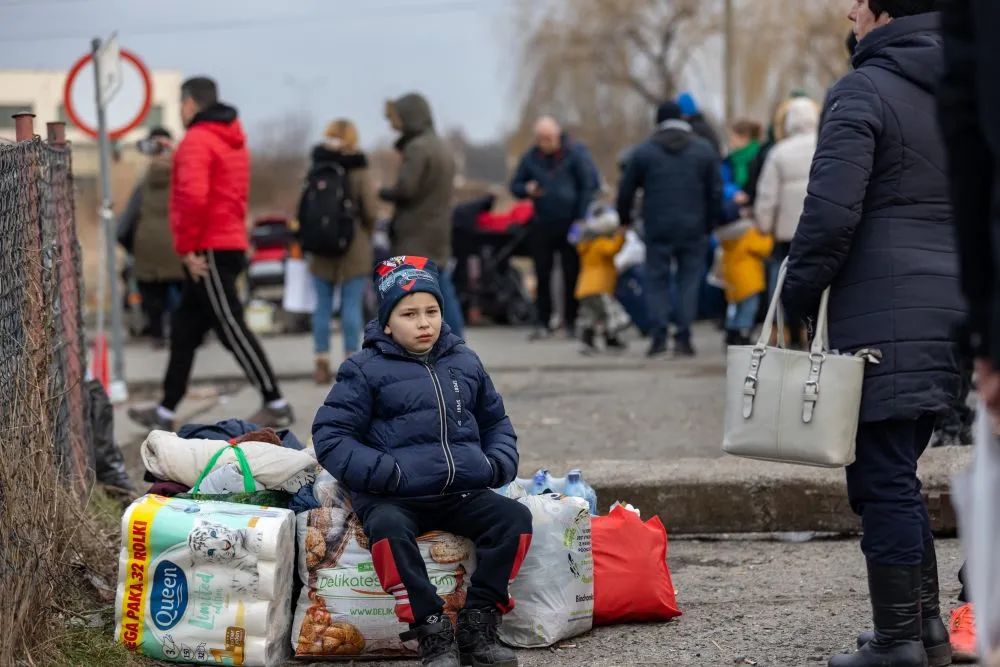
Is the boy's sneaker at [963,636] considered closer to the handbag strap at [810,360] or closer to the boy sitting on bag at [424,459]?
the handbag strap at [810,360]

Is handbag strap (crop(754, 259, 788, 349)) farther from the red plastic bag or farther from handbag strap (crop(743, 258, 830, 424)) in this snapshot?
the red plastic bag

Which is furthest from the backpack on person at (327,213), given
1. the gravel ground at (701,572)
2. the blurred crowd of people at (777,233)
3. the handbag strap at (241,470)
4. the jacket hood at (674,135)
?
the handbag strap at (241,470)

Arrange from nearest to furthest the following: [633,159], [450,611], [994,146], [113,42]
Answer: [994,146], [450,611], [113,42], [633,159]

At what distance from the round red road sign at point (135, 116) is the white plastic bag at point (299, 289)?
1.55 m

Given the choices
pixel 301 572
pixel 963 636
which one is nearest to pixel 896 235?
pixel 963 636

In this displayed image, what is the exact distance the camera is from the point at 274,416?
8.42 metres

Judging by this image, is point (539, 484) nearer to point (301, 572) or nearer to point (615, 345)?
point (301, 572)

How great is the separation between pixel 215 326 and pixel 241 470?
3583mm

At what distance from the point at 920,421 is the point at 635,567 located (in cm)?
110

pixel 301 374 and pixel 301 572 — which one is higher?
pixel 301 572

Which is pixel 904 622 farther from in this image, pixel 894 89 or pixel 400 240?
pixel 400 240

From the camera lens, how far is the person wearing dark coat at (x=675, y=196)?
11281 millimetres

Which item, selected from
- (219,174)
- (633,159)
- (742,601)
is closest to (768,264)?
(633,159)

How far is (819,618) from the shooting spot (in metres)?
4.74
